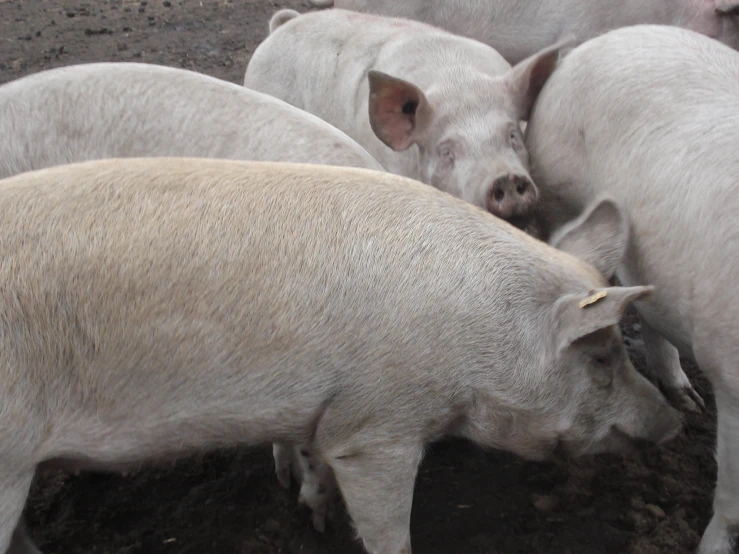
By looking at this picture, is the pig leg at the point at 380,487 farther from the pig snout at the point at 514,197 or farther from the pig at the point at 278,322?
the pig snout at the point at 514,197

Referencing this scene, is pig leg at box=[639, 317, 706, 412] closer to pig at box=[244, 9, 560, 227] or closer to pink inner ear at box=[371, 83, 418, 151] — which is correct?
pig at box=[244, 9, 560, 227]

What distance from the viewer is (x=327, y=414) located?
2439 mm

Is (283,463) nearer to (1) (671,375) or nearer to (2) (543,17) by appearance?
(1) (671,375)

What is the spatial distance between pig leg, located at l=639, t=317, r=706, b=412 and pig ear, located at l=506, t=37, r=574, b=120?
1093 millimetres

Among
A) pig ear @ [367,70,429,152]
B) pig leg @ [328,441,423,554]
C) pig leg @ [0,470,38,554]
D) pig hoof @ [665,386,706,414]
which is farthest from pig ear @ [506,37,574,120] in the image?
pig leg @ [0,470,38,554]

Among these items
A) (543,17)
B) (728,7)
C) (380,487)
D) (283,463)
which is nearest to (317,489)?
(283,463)

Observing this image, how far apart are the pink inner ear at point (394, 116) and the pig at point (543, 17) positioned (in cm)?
165

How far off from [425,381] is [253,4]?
328 inches

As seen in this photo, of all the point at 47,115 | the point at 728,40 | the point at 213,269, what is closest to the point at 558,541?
the point at 213,269

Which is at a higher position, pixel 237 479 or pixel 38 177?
pixel 38 177

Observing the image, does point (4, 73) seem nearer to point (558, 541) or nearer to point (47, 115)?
point (47, 115)

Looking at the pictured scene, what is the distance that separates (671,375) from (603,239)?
1252 millimetres

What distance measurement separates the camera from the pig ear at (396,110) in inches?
150

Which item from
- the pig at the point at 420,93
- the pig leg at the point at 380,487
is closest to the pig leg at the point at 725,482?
the pig leg at the point at 380,487
